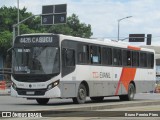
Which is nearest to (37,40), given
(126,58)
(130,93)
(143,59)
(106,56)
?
(106,56)

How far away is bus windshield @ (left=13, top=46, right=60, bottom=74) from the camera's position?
24219 mm

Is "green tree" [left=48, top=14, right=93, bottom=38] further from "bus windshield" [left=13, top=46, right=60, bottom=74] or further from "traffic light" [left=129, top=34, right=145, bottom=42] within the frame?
"bus windshield" [left=13, top=46, right=60, bottom=74]

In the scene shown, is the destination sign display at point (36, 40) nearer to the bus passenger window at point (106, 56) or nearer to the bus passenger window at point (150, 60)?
the bus passenger window at point (106, 56)

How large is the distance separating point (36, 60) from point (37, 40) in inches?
44.2

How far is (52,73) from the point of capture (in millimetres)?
24172

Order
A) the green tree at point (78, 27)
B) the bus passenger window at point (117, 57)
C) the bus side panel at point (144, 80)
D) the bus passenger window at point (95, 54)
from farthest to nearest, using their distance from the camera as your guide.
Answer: the green tree at point (78, 27), the bus side panel at point (144, 80), the bus passenger window at point (117, 57), the bus passenger window at point (95, 54)

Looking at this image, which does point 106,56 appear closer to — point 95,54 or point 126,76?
point 95,54

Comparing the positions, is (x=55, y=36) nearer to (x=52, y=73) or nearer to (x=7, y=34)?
(x=52, y=73)

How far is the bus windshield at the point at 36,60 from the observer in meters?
24.2

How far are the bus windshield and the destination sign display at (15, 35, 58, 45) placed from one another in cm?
32

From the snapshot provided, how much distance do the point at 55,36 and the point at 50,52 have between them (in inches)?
31.9

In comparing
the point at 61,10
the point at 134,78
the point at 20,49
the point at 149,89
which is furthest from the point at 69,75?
the point at 61,10

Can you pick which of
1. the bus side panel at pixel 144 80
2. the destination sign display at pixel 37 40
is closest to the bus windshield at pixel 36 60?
the destination sign display at pixel 37 40

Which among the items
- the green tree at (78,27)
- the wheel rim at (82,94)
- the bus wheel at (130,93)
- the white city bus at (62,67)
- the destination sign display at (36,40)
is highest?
the green tree at (78,27)
